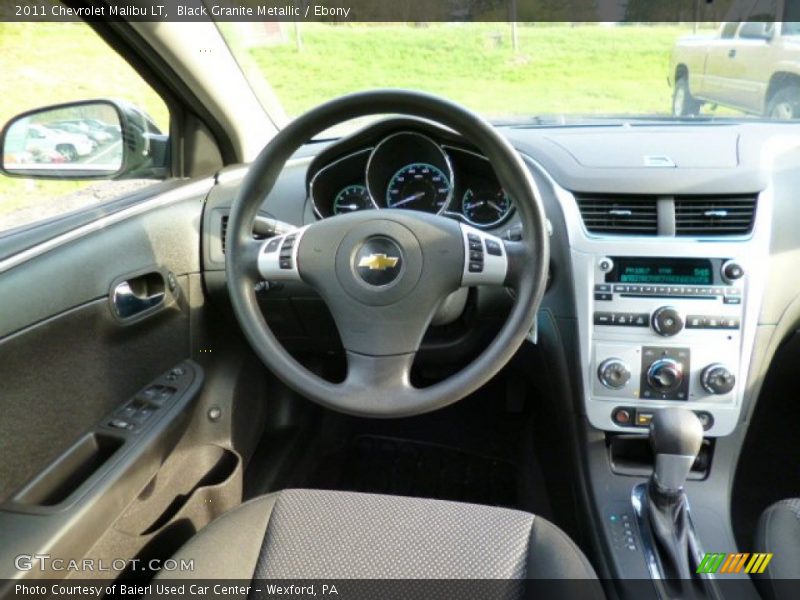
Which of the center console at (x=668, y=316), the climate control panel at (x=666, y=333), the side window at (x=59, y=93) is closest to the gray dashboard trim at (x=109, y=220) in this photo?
the side window at (x=59, y=93)

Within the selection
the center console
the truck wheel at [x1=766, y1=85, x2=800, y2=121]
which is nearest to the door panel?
the center console

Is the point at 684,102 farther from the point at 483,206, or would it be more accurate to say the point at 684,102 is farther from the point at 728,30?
the point at 483,206

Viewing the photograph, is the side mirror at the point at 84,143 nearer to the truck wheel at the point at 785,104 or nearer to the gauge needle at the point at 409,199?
the gauge needle at the point at 409,199

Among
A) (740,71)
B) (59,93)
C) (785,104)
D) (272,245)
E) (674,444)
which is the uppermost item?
(59,93)

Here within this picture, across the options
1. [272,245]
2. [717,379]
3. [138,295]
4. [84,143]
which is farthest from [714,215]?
[84,143]

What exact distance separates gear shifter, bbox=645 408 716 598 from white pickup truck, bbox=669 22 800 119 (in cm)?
115

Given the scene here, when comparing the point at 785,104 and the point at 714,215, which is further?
the point at 785,104

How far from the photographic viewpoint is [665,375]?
6.41ft

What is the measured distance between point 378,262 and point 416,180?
0.48 metres

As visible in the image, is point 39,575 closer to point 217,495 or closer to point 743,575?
point 217,495

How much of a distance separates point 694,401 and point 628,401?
0.17 m

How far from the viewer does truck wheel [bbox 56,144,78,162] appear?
2.10 m

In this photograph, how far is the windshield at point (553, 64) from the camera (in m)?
2.26

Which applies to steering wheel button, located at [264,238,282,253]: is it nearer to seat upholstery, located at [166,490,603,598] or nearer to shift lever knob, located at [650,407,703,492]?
seat upholstery, located at [166,490,603,598]
